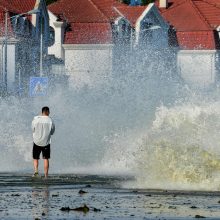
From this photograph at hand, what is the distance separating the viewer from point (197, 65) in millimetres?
99312

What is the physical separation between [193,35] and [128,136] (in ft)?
230

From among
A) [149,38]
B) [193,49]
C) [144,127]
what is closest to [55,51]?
[149,38]

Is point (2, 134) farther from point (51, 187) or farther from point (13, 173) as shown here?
point (51, 187)

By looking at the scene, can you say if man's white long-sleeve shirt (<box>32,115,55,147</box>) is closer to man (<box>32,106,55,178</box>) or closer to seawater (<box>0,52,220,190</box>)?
man (<box>32,106,55,178</box>)

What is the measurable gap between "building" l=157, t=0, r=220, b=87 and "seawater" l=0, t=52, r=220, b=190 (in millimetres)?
52388

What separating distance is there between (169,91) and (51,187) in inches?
986

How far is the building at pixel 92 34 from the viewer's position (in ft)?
280

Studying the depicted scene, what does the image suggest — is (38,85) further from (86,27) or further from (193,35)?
(193,35)

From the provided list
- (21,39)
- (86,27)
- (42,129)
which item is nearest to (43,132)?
(42,129)

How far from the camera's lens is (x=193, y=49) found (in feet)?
325

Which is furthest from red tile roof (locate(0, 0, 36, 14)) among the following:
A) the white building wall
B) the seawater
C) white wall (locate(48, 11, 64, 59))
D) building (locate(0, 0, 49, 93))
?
the seawater

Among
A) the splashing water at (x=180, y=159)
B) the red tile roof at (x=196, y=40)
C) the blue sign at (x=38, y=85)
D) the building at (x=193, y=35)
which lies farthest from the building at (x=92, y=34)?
the splashing water at (x=180, y=159)

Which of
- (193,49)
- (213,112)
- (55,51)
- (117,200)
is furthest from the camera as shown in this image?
(193,49)

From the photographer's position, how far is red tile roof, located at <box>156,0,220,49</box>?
3912 inches
